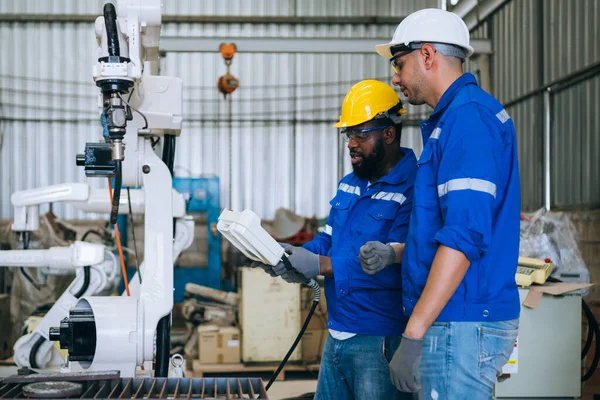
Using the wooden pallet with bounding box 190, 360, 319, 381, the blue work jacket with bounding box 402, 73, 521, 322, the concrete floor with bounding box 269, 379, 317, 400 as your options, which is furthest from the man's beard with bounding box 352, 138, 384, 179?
the wooden pallet with bounding box 190, 360, 319, 381

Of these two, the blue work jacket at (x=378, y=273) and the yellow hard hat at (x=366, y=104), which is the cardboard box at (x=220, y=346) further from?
the yellow hard hat at (x=366, y=104)

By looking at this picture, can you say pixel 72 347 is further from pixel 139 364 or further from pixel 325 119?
pixel 325 119

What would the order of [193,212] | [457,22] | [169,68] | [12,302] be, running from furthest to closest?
1. [169,68]
2. [193,212]
3. [12,302]
4. [457,22]

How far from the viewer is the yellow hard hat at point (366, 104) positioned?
2.30 meters

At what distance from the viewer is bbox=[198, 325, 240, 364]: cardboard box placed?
16.3 feet

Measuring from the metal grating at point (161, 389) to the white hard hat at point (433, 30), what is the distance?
96 centimetres

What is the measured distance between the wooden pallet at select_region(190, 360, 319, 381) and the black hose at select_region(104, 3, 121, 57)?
3407 mm

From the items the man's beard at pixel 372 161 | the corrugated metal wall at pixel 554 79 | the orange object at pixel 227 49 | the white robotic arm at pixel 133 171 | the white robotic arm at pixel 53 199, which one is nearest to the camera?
the white robotic arm at pixel 133 171

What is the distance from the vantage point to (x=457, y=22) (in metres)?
1.79

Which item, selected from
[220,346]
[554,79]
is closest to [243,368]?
[220,346]

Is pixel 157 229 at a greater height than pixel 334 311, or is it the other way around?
pixel 157 229

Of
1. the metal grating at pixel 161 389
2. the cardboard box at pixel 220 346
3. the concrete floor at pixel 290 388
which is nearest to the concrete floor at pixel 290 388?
the concrete floor at pixel 290 388

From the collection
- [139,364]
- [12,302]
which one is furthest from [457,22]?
[12,302]

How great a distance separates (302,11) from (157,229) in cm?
757
